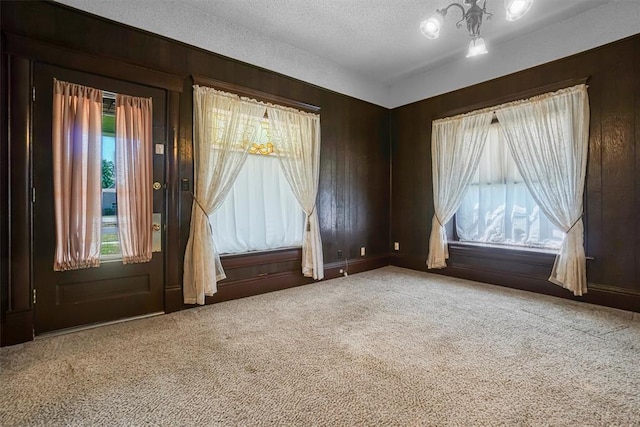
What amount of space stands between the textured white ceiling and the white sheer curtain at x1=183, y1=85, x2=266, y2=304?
687 mm

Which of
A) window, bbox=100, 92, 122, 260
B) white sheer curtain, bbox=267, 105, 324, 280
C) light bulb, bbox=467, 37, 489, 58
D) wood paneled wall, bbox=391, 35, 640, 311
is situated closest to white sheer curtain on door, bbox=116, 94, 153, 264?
window, bbox=100, 92, 122, 260

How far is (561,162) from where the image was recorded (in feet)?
11.6

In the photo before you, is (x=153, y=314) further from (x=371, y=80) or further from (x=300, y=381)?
(x=371, y=80)

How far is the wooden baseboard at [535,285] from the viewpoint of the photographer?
317cm

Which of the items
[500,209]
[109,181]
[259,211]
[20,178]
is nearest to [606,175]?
[500,209]

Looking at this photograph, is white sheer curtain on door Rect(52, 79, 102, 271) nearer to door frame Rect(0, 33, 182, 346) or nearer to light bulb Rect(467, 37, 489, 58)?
door frame Rect(0, 33, 182, 346)

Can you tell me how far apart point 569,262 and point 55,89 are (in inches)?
209

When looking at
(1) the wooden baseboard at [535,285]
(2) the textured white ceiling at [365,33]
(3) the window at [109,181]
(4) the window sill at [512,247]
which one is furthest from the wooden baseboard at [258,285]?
(2) the textured white ceiling at [365,33]

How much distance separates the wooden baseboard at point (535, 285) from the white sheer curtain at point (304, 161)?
5.86ft

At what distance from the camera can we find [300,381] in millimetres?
1912

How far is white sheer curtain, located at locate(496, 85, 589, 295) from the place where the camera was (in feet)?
11.2

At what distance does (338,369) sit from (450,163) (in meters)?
3.60

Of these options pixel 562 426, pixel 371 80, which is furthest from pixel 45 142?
pixel 371 80

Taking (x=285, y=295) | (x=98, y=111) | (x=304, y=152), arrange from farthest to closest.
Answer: (x=304, y=152) < (x=285, y=295) < (x=98, y=111)
